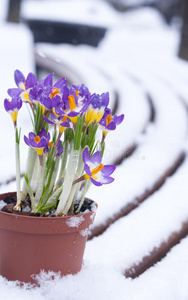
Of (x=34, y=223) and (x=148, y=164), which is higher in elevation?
(x=34, y=223)

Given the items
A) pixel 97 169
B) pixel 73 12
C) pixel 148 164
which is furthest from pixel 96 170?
pixel 73 12

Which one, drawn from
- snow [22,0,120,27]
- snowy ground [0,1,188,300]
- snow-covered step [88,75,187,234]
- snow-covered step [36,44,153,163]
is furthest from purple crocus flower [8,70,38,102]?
snow [22,0,120,27]

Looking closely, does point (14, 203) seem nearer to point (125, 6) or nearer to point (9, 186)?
point (9, 186)

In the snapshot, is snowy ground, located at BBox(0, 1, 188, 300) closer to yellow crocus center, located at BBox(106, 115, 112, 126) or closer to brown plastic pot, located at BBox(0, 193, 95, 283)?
brown plastic pot, located at BBox(0, 193, 95, 283)

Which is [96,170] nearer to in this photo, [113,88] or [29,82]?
[29,82]

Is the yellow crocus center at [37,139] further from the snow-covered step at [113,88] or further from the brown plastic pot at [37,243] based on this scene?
the snow-covered step at [113,88]

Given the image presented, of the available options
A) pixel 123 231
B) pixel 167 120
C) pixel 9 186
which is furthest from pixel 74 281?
pixel 167 120
